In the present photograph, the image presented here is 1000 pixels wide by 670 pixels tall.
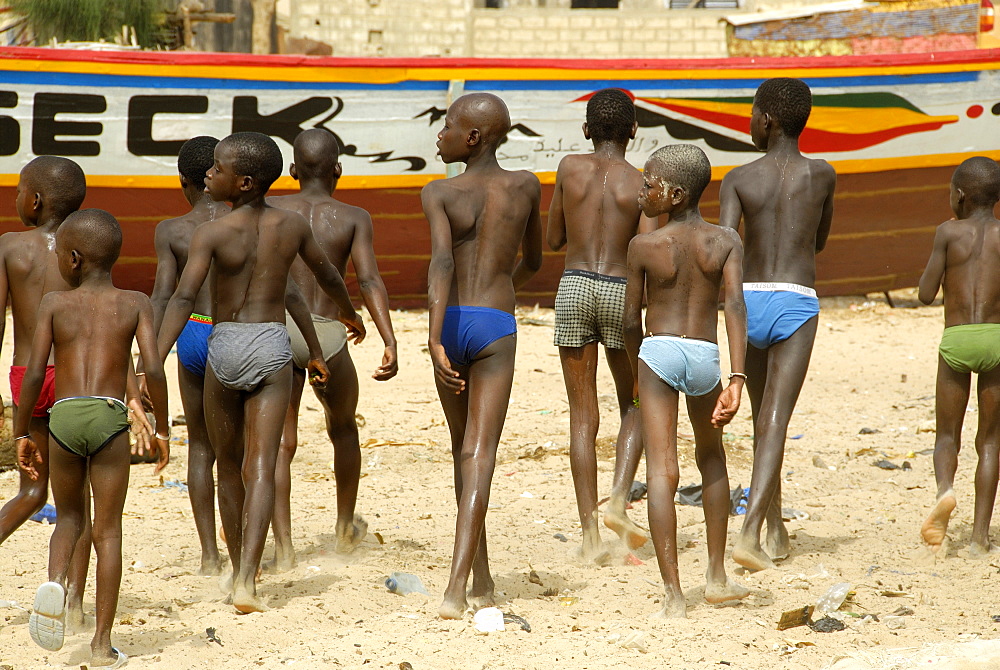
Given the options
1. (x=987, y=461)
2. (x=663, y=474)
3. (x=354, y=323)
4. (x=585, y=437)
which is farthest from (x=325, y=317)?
(x=987, y=461)

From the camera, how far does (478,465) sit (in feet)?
13.6

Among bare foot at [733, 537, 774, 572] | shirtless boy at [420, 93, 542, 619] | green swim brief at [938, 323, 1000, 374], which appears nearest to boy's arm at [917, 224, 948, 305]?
green swim brief at [938, 323, 1000, 374]

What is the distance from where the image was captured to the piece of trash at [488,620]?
13.0 ft

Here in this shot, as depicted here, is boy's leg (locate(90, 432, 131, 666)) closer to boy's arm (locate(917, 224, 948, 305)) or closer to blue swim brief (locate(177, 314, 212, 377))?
blue swim brief (locate(177, 314, 212, 377))

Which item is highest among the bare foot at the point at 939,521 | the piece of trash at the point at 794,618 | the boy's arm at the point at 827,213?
the boy's arm at the point at 827,213

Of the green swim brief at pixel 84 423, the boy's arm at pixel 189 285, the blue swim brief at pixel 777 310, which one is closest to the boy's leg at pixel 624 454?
the blue swim brief at pixel 777 310

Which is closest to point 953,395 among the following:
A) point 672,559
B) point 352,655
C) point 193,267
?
point 672,559

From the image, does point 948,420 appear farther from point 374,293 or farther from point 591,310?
point 374,293

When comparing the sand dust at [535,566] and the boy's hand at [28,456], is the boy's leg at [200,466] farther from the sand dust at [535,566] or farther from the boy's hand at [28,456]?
the boy's hand at [28,456]

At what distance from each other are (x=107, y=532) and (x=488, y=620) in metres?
1.40

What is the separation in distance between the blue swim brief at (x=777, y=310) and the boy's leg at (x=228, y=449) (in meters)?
2.31

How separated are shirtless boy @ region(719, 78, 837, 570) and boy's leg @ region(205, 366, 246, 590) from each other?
7.35 feet

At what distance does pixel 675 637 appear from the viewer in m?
3.84

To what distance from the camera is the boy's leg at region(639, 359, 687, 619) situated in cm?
405
